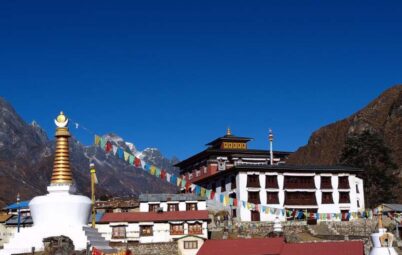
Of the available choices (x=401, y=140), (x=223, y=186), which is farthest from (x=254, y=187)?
(x=401, y=140)

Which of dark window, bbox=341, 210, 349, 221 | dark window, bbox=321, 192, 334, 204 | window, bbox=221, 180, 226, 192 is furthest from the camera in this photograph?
window, bbox=221, 180, 226, 192

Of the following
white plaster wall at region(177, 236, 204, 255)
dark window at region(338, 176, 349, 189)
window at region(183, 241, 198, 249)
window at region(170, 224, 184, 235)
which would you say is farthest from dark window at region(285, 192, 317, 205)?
window at region(183, 241, 198, 249)

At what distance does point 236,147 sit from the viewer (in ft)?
293

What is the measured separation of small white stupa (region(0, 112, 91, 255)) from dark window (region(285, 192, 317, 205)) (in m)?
42.1

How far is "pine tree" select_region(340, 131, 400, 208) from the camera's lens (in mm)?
86125

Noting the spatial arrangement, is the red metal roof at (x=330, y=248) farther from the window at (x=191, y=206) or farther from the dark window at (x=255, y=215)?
the dark window at (x=255, y=215)

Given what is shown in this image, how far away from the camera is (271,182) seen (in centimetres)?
7069

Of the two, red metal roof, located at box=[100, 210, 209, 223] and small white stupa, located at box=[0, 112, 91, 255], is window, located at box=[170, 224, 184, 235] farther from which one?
small white stupa, located at box=[0, 112, 91, 255]

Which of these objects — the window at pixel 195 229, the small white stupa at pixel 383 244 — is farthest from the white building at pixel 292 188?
the small white stupa at pixel 383 244

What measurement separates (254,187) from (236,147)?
2037 centimetres

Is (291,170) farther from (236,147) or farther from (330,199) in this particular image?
(236,147)

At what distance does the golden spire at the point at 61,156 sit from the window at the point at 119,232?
1060 inches

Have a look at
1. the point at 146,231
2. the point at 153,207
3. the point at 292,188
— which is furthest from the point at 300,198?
the point at 146,231

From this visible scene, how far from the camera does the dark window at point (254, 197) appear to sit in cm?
6844
